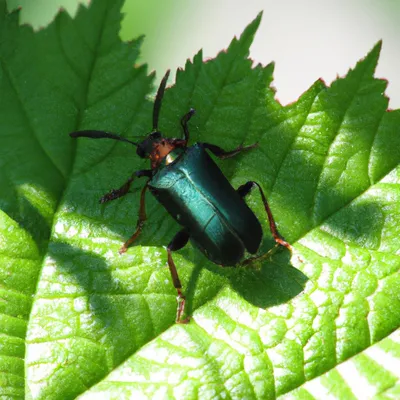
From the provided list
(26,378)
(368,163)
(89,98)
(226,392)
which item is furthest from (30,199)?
(368,163)

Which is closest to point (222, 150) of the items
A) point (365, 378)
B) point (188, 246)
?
point (188, 246)

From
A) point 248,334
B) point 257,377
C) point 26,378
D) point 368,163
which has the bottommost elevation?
point 257,377

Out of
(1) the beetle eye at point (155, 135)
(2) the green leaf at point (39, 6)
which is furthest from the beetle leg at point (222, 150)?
(2) the green leaf at point (39, 6)

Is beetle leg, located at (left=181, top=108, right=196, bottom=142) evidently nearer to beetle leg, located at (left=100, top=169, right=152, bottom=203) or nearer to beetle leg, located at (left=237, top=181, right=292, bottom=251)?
beetle leg, located at (left=100, top=169, right=152, bottom=203)

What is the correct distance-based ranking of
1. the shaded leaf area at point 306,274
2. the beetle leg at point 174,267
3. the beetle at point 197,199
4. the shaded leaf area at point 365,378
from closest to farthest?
the shaded leaf area at point 365,378, the shaded leaf area at point 306,274, the beetle leg at point 174,267, the beetle at point 197,199

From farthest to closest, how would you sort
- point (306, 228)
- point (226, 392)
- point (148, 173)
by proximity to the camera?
point (148, 173), point (306, 228), point (226, 392)

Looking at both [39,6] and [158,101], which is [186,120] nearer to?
[158,101]

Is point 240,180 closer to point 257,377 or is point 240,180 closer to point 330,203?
point 330,203

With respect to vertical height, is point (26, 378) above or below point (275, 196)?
below

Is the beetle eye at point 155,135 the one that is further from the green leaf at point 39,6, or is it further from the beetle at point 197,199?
the green leaf at point 39,6
